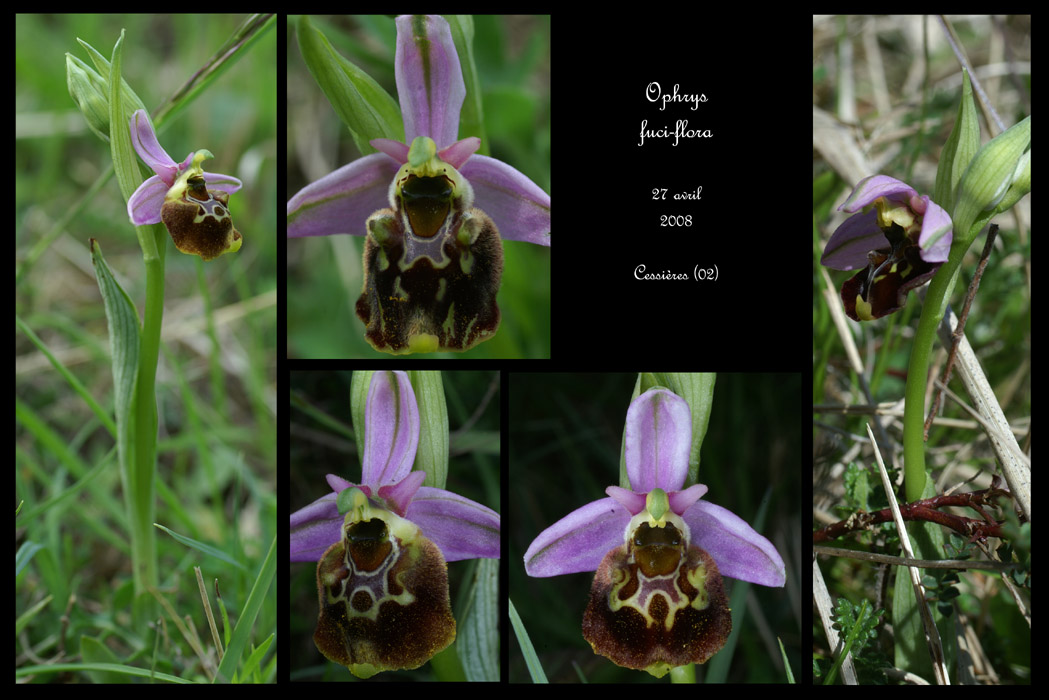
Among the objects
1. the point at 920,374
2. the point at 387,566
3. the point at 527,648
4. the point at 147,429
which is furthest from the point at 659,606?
the point at 147,429

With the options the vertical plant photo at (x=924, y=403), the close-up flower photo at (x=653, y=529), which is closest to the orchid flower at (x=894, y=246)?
the vertical plant photo at (x=924, y=403)

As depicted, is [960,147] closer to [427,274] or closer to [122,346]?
[427,274]

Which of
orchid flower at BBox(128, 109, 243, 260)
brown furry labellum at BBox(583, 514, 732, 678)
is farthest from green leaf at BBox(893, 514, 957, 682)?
orchid flower at BBox(128, 109, 243, 260)

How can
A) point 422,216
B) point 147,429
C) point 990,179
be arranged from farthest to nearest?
point 147,429
point 422,216
point 990,179

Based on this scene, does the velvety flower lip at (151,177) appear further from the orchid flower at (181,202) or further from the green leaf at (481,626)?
the green leaf at (481,626)

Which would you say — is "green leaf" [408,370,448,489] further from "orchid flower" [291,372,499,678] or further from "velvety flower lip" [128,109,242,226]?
"velvety flower lip" [128,109,242,226]

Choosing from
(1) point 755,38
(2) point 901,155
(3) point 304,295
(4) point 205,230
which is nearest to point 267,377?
(3) point 304,295
